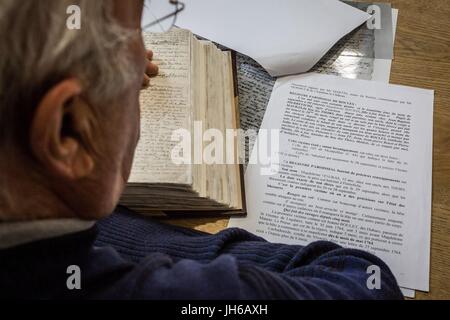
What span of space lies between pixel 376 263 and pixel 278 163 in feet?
0.63

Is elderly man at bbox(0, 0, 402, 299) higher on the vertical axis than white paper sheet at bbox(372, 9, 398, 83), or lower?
lower

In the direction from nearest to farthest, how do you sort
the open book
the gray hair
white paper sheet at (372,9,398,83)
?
the gray hair → the open book → white paper sheet at (372,9,398,83)

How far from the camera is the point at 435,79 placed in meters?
0.71

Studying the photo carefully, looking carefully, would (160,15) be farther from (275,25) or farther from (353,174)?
(353,174)

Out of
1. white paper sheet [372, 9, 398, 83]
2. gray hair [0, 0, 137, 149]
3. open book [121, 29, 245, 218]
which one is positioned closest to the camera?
gray hair [0, 0, 137, 149]

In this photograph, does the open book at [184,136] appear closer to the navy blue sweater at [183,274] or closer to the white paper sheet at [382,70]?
the navy blue sweater at [183,274]

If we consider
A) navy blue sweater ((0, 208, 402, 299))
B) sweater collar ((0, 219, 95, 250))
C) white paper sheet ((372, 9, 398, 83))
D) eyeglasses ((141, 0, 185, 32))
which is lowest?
navy blue sweater ((0, 208, 402, 299))

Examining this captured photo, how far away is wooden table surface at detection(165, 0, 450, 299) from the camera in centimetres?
A: 59

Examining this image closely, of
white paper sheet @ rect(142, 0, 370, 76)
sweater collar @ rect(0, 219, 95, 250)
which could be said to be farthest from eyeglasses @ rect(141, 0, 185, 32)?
sweater collar @ rect(0, 219, 95, 250)

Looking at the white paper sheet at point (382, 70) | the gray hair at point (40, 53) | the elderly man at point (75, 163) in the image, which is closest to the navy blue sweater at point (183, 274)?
the elderly man at point (75, 163)

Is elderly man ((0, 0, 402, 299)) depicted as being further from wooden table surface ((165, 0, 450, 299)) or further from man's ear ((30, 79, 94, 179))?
wooden table surface ((165, 0, 450, 299))

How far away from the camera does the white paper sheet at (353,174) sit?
1.99 feet

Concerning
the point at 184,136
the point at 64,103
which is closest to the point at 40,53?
the point at 64,103

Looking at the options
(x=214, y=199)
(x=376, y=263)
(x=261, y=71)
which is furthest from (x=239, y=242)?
(x=261, y=71)
